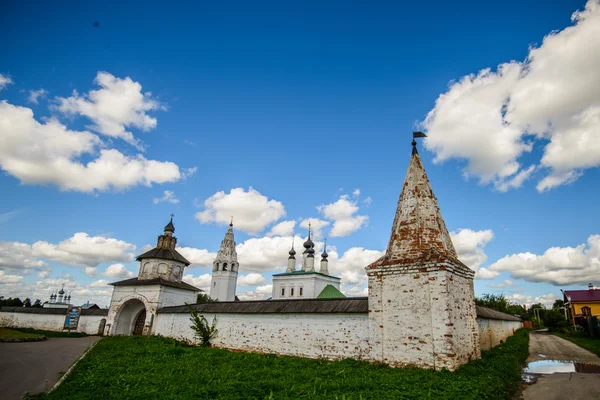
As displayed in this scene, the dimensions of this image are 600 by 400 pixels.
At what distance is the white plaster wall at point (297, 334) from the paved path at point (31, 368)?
6643 mm

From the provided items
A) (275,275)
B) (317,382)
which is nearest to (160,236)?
(275,275)

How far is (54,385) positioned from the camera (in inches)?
367

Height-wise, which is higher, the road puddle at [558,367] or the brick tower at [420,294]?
the brick tower at [420,294]

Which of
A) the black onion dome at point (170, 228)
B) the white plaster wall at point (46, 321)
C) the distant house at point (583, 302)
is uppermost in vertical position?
the black onion dome at point (170, 228)

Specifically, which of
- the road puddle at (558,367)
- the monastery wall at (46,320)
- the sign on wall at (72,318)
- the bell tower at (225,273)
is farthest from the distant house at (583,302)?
the sign on wall at (72,318)

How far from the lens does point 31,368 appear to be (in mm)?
11766

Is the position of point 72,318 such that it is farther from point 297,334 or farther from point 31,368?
point 297,334

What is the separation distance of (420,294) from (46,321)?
110ft

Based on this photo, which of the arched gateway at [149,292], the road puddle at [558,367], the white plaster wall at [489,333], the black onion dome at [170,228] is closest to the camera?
the road puddle at [558,367]

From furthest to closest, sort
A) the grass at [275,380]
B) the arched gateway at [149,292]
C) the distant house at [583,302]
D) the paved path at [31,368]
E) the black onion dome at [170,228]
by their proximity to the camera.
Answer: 1. the distant house at [583,302]
2. the black onion dome at [170,228]
3. the arched gateway at [149,292]
4. the paved path at [31,368]
5. the grass at [275,380]

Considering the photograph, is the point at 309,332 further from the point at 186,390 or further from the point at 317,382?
the point at 186,390

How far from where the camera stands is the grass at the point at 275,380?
7.23 metres

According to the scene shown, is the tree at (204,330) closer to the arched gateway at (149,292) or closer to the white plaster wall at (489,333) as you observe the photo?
the arched gateway at (149,292)

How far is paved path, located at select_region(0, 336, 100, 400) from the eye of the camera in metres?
9.04
